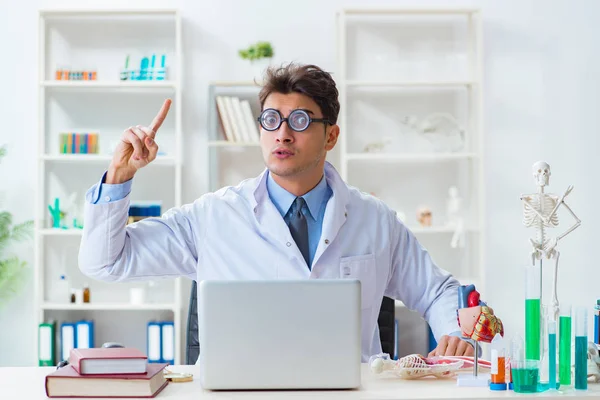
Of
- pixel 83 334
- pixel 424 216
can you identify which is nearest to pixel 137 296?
pixel 83 334

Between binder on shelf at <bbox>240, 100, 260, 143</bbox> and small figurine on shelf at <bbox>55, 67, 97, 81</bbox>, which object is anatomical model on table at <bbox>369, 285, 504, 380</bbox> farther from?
small figurine on shelf at <bbox>55, 67, 97, 81</bbox>

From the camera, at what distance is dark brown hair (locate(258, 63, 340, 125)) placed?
85.6 inches

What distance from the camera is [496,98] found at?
436cm

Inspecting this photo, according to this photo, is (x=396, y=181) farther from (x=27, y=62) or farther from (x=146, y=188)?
(x=27, y=62)

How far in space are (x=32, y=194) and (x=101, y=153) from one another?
0.44m

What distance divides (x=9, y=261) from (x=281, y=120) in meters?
2.61

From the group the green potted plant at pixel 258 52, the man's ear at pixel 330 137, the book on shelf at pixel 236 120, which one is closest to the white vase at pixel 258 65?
the green potted plant at pixel 258 52

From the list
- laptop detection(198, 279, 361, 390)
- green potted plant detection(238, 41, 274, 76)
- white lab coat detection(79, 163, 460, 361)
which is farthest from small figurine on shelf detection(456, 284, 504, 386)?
green potted plant detection(238, 41, 274, 76)

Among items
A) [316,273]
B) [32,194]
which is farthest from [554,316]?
[32,194]

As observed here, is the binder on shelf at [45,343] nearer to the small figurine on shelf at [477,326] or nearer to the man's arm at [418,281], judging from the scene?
the man's arm at [418,281]

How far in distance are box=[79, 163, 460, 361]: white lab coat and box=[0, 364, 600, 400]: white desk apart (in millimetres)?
485

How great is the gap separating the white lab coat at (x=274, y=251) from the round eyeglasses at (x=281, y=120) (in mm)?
231

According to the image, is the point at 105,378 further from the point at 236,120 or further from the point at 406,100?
the point at 406,100

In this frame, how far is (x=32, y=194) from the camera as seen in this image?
432cm
